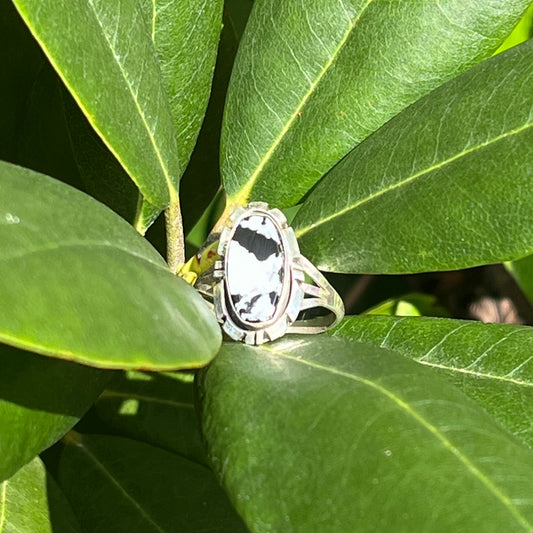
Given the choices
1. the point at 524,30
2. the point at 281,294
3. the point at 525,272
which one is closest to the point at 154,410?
the point at 281,294

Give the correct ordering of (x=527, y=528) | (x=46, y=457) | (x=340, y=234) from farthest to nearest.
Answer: (x=46, y=457) < (x=340, y=234) < (x=527, y=528)

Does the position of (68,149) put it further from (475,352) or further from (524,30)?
(524,30)

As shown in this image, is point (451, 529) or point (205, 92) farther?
point (205, 92)

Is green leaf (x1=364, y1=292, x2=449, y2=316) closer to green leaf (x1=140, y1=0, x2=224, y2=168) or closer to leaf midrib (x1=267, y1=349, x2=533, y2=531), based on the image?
green leaf (x1=140, y1=0, x2=224, y2=168)

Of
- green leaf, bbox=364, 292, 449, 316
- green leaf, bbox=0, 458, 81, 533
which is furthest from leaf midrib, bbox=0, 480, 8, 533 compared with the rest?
green leaf, bbox=364, 292, 449, 316

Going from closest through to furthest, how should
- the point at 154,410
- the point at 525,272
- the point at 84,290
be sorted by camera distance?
the point at 84,290 → the point at 154,410 → the point at 525,272

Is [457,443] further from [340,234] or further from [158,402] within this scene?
[158,402]

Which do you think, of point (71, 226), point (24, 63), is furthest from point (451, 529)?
point (24, 63)
